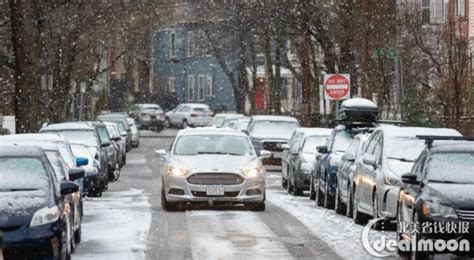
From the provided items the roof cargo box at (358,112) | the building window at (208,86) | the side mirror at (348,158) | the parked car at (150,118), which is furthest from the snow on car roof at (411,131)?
the building window at (208,86)

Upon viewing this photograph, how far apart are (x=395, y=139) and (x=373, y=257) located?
480 centimetres

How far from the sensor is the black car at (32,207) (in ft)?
47.3

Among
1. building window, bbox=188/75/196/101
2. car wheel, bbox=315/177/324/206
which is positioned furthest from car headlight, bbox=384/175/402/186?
building window, bbox=188/75/196/101

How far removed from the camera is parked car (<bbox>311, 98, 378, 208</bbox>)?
26047 millimetres

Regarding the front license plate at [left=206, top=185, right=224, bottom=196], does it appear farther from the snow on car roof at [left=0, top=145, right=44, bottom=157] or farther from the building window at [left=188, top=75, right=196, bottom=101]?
the building window at [left=188, top=75, right=196, bottom=101]

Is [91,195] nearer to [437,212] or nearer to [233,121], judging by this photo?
[437,212]

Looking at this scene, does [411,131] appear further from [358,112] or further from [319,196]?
[358,112]

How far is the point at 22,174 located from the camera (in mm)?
16234

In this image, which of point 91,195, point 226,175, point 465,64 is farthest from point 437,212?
point 465,64

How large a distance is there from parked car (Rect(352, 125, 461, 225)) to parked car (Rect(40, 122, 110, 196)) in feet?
34.6

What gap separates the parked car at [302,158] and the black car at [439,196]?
1309 centimetres

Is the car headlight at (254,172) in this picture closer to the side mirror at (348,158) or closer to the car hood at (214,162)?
the car hood at (214,162)

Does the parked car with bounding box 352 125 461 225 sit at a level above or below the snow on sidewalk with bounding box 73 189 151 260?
above

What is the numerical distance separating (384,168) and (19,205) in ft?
23.1
